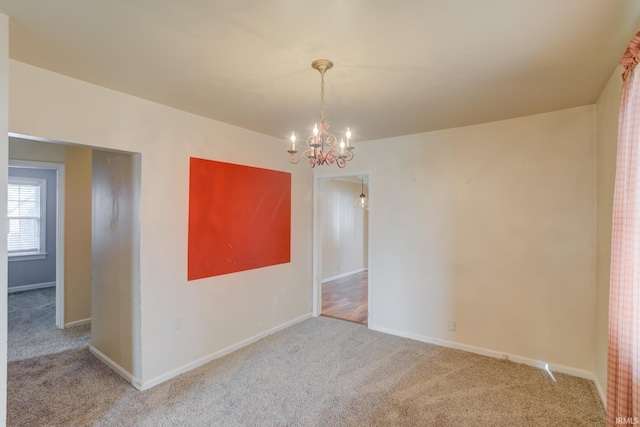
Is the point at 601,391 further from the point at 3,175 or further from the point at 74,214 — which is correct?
the point at 74,214

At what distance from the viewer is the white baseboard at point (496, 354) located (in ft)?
9.93

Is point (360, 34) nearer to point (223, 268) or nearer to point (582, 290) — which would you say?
point (223, 268)

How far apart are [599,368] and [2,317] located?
4366 millimetres

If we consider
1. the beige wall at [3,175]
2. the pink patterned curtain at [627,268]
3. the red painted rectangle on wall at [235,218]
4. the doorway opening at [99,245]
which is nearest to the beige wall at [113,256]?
the doorway opening at [99,245]

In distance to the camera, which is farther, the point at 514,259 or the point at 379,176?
the point at 379,176

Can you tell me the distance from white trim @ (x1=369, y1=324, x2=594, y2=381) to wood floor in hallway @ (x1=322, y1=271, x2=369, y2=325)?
0.58 metres

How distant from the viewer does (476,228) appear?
3549 mm

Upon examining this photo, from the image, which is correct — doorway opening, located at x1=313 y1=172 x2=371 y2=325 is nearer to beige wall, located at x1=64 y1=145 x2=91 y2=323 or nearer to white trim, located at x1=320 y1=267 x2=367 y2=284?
white trim, located at x1=320 y1=267 x2=367 y2=284

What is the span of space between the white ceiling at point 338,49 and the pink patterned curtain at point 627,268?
0.44 metres

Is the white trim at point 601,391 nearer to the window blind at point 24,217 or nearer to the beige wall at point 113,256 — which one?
the beige wall at point 113,256

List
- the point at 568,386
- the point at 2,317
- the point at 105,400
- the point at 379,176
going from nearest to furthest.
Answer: the point at 2,317 < the point at 105,400 < the point at 568,386 < the point at 379,176

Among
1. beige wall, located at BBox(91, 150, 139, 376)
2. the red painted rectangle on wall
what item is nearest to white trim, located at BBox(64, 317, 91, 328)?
Result: beige wall, located at BBox(91, 150, 139, 376)

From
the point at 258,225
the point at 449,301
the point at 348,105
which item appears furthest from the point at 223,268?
the point at 449,301

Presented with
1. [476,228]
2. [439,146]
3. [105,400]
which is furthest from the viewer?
[439,146]
